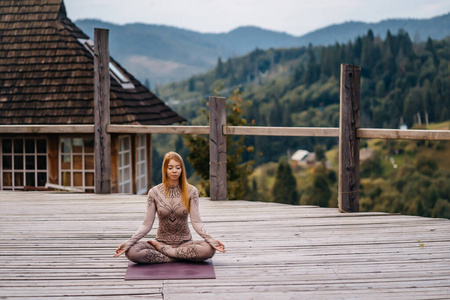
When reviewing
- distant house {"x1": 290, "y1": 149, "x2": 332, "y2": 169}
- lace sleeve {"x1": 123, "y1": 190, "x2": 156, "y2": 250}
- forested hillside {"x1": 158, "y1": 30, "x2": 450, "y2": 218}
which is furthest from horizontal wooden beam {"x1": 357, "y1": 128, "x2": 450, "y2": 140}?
distant house {"x1": 290, "y1": 149, "x2": 332, "y2": 169}

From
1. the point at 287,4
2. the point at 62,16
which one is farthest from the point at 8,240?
the point at 287,4

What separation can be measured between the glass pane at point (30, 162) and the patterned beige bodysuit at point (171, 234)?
991cm

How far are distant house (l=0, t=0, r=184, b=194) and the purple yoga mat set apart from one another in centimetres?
860

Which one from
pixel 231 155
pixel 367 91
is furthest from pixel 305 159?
pixel 231 155

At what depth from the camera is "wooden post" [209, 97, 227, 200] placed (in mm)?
6938

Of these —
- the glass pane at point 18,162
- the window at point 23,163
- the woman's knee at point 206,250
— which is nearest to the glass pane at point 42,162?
the window at point 23,163

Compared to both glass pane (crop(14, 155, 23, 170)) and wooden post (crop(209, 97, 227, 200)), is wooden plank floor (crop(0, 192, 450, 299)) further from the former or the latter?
glass pane (crop(14, 155, 23, 170))

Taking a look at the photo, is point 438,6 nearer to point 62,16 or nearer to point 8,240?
point 62,16

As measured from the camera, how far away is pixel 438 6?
134000 millimetres

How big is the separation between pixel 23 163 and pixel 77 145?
152 centimetres

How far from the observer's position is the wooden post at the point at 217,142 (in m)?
6.94

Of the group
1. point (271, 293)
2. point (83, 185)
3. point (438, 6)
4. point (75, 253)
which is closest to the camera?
point (271, 293)

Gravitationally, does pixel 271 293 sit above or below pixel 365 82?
below

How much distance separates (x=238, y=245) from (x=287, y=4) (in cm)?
19071
